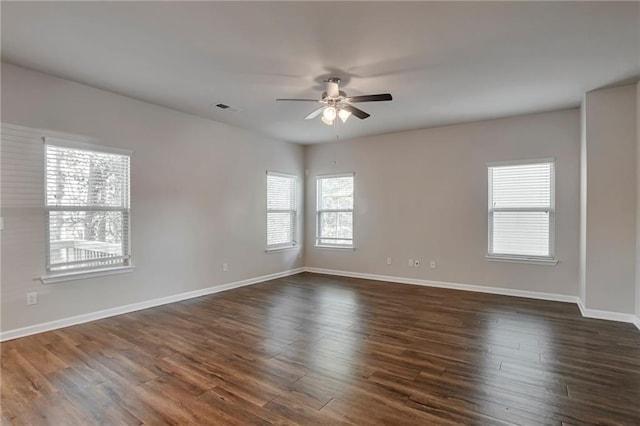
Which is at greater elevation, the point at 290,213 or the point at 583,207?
the point at 583,207

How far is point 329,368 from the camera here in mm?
2775

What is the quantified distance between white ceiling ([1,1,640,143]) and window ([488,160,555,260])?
1064 millimetres

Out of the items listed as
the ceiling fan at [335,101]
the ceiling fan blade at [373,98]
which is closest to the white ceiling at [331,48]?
the ceiling fan at [335,101]

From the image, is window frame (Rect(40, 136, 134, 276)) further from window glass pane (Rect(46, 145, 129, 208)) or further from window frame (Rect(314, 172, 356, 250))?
window frame (Rect(314, 172, 356, 250))

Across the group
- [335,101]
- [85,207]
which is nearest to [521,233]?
[335,101]

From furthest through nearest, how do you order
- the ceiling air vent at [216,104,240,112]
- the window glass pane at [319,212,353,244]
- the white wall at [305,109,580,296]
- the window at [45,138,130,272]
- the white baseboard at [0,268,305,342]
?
1. the window glass pane at [319,212,353,244]
2. the white wall at [305,109,580,296]
3. the ceiling air vent at [216,104,240,112]
4. the window at [45,138,130,272]
5. the white baseboard at [0,268,305,342]

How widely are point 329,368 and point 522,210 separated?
4080mm

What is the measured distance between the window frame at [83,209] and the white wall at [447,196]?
3.85 m

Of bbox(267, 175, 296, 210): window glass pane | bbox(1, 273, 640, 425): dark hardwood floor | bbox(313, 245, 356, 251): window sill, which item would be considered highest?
bbox(267, 175, 296, 210): window glass pane

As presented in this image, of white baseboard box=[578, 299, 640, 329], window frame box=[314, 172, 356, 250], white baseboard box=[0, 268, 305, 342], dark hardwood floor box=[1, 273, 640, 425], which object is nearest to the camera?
dark hardwood floor box=[1, 273, 640, 425]

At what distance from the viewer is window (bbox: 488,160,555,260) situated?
5023 mm

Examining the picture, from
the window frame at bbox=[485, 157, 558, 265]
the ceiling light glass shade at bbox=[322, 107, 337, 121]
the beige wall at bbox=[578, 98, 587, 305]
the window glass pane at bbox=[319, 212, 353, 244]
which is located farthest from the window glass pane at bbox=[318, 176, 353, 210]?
the beige wall at bbox=[578, 98, 587, 305]

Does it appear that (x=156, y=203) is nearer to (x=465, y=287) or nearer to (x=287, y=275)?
(x=287, y=275)

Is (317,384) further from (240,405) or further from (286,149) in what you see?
(286,149)
